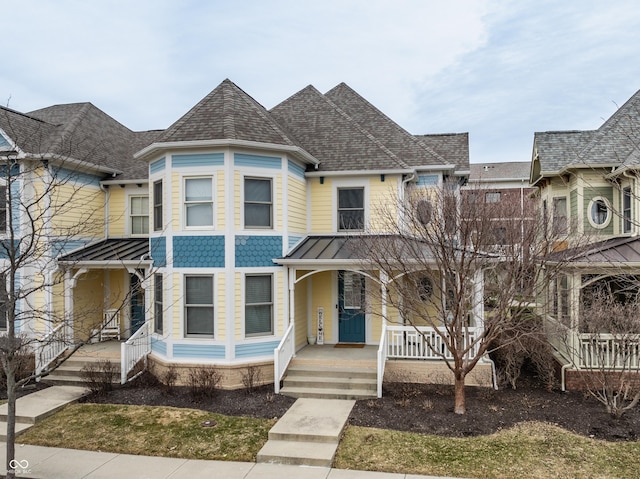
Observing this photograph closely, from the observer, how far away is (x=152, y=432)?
28.2 feet

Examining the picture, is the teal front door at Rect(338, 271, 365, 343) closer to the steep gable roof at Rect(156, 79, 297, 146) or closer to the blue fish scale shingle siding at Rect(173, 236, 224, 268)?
the blue fish scale shingle siding at Rect(173, 236, 224, 268)

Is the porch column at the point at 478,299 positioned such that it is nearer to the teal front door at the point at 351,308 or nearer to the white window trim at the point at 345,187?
the teal front door at the point at 351,308

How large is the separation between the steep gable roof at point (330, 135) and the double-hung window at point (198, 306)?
5.00 meters

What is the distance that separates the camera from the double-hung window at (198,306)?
37.5 ft

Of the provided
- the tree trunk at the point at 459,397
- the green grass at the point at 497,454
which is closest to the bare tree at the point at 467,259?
the tree trunk at the point at 459,397

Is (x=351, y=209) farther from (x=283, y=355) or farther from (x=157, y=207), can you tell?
(x=157, y=207)

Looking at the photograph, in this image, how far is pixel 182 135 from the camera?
1135 cm

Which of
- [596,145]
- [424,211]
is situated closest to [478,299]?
[424,211]

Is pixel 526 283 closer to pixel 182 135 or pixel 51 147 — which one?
pixel 182 135

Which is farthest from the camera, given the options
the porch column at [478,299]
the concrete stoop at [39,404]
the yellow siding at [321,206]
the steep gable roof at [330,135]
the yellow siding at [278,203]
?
the yellow siding at [321,206]

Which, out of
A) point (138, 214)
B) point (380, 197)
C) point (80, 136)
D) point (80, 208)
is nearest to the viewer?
point (380, 197)

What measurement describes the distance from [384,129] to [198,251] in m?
8.27

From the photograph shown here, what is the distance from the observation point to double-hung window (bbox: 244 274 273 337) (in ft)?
A: 37.9

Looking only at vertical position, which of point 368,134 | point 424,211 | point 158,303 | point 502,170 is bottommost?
point 158,303
